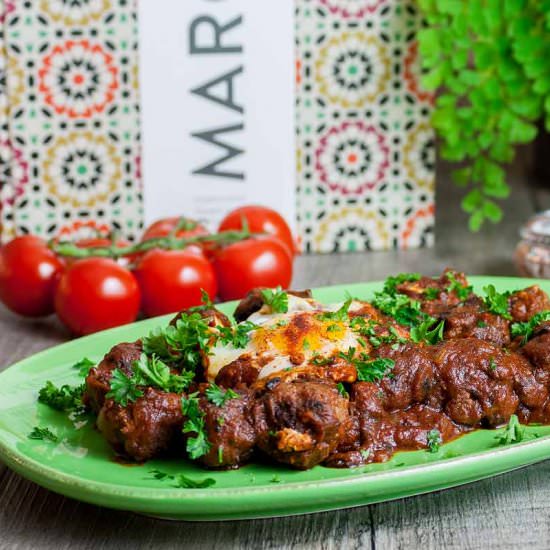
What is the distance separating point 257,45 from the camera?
3.64m

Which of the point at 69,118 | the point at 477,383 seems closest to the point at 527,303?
the point at 477,383

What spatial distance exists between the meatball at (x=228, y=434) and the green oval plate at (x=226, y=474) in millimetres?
26

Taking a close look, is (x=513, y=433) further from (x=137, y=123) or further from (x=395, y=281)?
(x=137, y=123)

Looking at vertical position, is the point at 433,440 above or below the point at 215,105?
below

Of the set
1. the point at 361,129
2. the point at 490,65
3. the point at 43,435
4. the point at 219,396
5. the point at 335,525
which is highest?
the point at 490,65

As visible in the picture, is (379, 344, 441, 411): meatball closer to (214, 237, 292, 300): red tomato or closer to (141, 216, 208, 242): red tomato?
(214, 237, 292, 300): red tomato

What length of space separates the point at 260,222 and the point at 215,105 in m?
Result: 0.51

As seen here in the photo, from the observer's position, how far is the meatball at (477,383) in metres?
1.98

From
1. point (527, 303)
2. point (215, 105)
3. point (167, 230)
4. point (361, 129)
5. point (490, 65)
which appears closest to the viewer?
point (527, 303)

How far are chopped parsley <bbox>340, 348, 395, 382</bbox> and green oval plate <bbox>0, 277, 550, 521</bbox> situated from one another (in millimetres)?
162

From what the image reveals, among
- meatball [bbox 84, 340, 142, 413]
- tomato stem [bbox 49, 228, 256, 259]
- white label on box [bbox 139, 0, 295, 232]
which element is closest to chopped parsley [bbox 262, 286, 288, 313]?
meatball [bbox 84, 340, 142, 413]

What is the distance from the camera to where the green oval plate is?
1.63 metres

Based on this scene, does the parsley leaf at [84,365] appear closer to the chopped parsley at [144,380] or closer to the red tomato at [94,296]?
the chopped parsley at [144,380]

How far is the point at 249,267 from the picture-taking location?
310 cm
